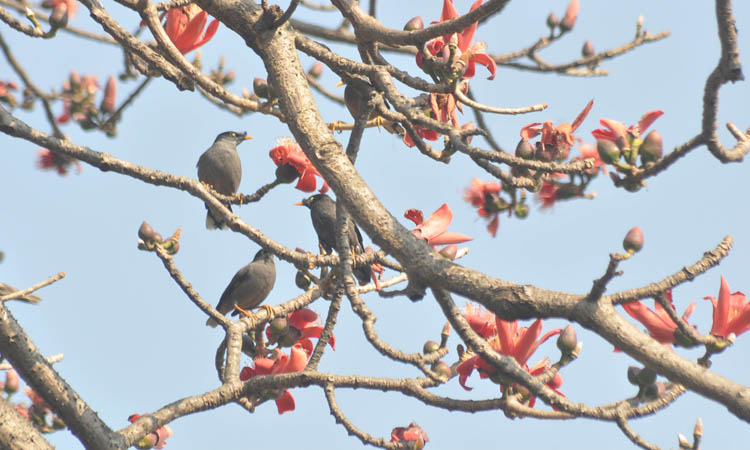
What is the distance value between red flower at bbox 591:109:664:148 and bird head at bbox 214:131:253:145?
5.45 meters

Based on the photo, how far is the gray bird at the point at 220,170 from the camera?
725 centimetres

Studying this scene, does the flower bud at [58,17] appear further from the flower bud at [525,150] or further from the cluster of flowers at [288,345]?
the flower bud at [525,150]

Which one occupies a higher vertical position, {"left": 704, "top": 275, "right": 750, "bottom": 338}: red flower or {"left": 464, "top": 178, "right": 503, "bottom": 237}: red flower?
{"left": 464, "top": 178, "right": 503, "bottom": 237}: red flower

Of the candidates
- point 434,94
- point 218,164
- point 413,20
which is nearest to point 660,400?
point 434,94

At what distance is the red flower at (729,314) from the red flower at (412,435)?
1110mm

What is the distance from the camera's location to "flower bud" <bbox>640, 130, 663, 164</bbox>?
243 cm

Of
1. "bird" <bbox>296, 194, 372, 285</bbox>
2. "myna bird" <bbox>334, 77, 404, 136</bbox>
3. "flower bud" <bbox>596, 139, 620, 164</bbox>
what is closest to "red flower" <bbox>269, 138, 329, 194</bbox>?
"myna bird" <bbox>334, 77, 404, 136</bbox>

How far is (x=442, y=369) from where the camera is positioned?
312cm

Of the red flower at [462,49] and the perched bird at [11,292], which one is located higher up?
the perched bird at [11,292]

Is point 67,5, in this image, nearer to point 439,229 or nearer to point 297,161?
point 297,161

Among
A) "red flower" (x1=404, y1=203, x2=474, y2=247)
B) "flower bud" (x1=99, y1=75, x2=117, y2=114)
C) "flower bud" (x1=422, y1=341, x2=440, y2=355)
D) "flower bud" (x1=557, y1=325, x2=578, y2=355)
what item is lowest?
"flower bud" (x1=557, y1=325, x2=578, y2=355)

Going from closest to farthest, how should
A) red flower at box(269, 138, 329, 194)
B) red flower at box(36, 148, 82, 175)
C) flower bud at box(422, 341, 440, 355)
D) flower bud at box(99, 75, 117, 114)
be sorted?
flower bud at box(422, 341, 440, 355) → red flower at box(269, 138, 329, 194) → flower bud at box(99, 75, 117, 114) → red flower at box(36, 148, 82, 175)

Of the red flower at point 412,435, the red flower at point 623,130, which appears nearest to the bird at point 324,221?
the red flower at point 412,435

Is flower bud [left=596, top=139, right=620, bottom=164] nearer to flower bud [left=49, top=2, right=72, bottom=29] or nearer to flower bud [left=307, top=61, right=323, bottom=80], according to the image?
flower bud [left=49, top=2, right=72, bottom=29]
